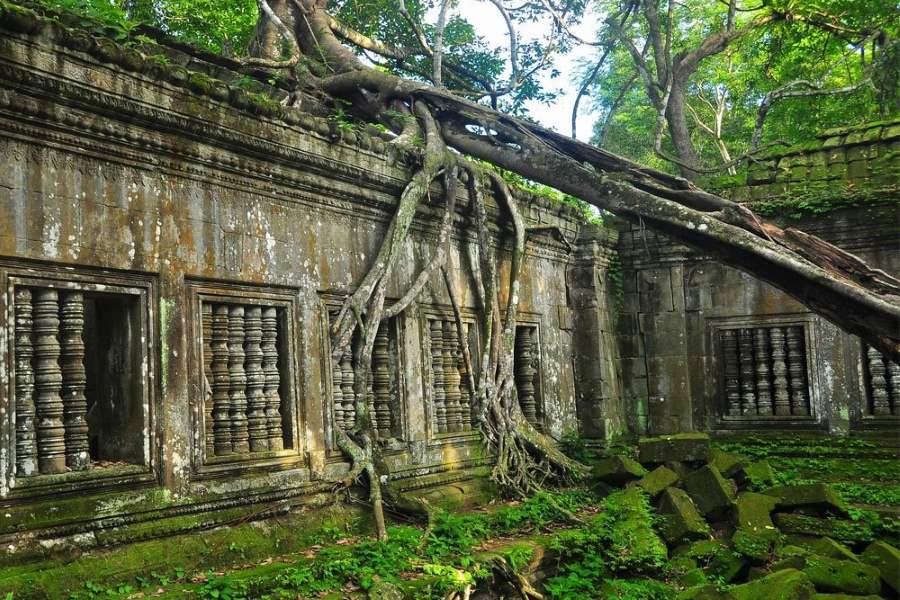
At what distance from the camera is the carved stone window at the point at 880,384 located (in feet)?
25.5

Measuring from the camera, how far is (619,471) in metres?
6.75

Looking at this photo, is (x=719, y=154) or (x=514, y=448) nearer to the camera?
(x=514, y=448)

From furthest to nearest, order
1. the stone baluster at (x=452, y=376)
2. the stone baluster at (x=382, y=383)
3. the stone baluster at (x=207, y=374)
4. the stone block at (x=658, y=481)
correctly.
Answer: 1. the stone baluster at (x=452, y=376)
2. the stone block at (x=658, y=481)
3. the stone baluster at (x=382, y=383)
4. the stone baluster at (x=207, y=374)

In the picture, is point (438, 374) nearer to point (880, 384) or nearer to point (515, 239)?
point (515, 239)

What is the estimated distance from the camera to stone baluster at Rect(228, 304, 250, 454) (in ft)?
16.1

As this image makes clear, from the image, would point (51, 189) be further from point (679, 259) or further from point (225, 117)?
point (679, 259)

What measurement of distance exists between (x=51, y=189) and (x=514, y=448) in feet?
13.4

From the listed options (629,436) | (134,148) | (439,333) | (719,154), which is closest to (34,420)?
(134,148)

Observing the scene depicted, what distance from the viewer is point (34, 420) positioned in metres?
3.85

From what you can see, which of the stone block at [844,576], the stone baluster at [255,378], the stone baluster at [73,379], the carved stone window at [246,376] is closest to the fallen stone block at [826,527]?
the stone block at [844,576]

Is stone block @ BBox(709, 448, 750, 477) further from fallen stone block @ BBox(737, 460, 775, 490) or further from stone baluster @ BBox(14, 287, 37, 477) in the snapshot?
→ stone baluster @ BBox(14, 287, 37, 477)

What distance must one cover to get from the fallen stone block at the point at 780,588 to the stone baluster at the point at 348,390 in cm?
274

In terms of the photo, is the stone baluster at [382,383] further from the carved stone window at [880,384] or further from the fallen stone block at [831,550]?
the carved stone window at [880,384]

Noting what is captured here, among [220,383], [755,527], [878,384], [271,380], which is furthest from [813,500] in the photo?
[220,383]
